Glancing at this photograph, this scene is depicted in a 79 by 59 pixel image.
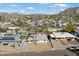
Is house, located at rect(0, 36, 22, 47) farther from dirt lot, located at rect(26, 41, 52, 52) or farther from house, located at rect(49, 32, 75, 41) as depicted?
house, located at rect(49, 32, 75, 41)

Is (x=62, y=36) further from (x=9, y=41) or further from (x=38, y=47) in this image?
(x=9, y=41)

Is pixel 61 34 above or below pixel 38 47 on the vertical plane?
above

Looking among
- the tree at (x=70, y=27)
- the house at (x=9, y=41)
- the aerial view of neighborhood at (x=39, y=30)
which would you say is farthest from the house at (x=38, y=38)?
the tree at (x=70, y=27)

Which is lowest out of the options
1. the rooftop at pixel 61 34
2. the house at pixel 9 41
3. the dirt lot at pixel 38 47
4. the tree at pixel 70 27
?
the dirt lot at pixel 38 47

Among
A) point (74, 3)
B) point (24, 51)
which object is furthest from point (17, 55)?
point (74, 3)

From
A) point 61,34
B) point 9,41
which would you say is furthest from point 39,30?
point 9,41

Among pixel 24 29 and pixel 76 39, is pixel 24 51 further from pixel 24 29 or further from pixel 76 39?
pixel 76 39

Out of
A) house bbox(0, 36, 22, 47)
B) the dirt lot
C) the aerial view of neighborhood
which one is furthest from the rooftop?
house bbox(0, 36, 22, 47)

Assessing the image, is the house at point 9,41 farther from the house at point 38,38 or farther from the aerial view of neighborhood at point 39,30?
the house at point 38,38
